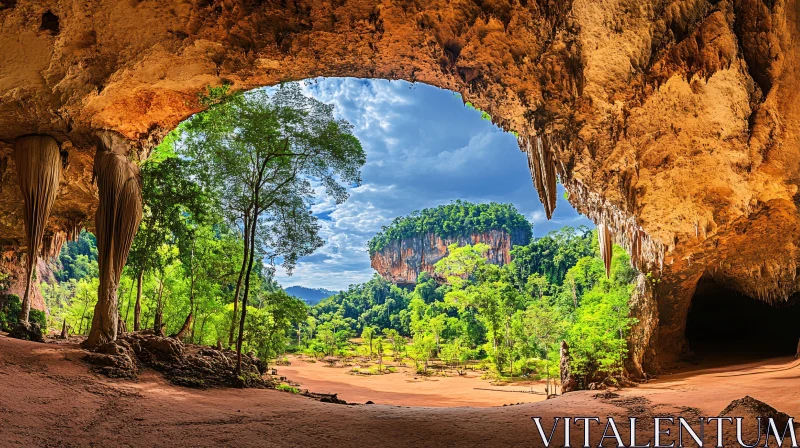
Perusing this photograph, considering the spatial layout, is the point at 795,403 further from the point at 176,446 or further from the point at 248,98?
the point at 248,98

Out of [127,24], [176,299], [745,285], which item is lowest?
[176,299]

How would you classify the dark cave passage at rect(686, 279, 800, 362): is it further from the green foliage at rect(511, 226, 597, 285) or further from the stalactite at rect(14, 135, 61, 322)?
the stalactite at rect(14, 135, 61, 322)

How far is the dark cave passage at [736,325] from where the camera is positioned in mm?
15445

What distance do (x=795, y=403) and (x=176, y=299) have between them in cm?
1708

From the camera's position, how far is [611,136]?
967cm

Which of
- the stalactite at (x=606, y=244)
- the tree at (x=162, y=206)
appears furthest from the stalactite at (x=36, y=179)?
the stalactite at (x=606, y=244)

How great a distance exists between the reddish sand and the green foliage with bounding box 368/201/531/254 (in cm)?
4015

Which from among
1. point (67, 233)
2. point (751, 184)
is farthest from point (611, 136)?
point (67, 233)

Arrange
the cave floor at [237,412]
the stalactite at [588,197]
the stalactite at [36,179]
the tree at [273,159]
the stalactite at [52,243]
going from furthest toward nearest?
1. the stalactite at [52,243]
2. the tree at [273,159]
3. the stalactite at [588,197]
4. the stalactite at [36,179]
5. the cave floor at [237,412]

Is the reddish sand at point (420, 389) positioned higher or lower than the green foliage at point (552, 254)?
A: lower

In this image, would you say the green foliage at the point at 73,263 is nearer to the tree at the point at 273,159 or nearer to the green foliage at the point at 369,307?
the green foliage at the point at 369,307

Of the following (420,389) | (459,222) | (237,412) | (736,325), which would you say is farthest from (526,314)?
(459,222)

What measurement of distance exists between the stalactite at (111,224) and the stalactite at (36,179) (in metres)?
0.81

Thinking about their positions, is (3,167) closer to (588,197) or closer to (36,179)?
(36,179)
